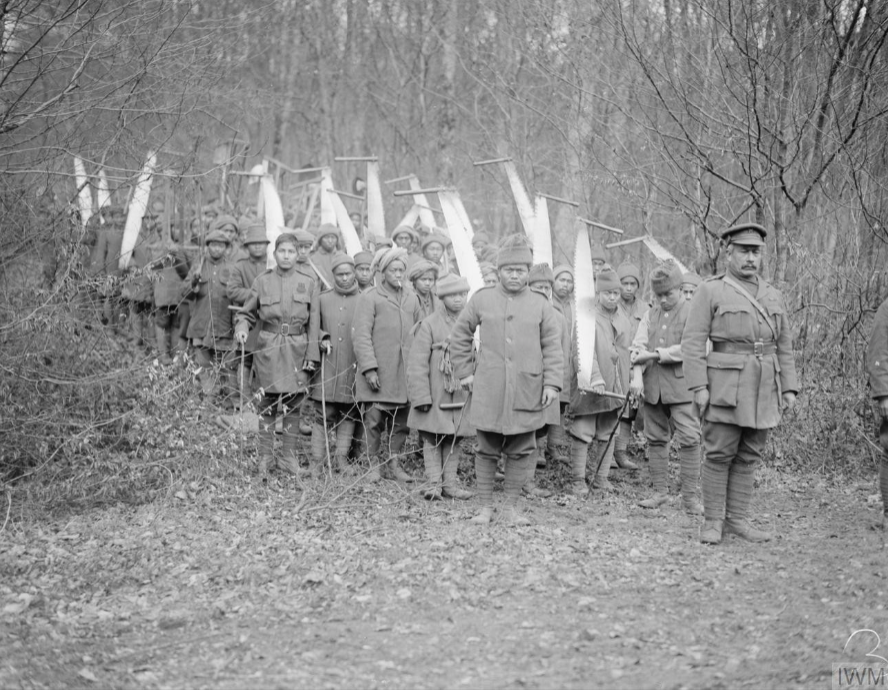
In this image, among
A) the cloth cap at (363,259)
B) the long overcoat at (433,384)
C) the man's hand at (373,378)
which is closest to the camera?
the long overcoat at (433,384)

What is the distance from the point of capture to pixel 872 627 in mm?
5426

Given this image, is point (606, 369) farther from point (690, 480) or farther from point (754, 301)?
point (754, 301)

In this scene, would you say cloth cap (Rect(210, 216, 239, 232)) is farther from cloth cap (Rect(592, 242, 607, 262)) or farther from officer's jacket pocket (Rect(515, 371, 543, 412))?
officer's jacket pocket (Rect(515, 371, 543, 412))

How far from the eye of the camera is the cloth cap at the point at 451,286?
8875 mm

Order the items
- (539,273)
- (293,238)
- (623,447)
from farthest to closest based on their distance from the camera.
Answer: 1. (623,447)
2. (293,238)
3. (539,273)

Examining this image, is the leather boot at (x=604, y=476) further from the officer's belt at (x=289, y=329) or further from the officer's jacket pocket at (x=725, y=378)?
the officer's belt at (x=289, y=329)

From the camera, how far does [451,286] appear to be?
8.88 meters

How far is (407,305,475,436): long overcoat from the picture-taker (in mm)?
8742

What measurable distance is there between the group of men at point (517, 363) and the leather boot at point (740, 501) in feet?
0.04

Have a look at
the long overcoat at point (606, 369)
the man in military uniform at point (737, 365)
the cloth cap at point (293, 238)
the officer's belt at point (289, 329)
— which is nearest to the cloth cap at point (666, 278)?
the long overcoat at point (606, 369)

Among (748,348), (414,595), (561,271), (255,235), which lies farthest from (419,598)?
(255,235)

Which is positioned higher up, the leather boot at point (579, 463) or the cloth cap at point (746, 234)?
the cloth cap at point (746, 234)

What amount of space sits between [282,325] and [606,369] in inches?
118

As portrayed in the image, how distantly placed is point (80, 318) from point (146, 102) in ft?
7.17
